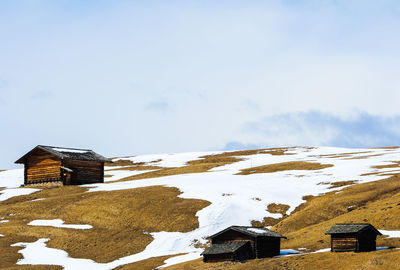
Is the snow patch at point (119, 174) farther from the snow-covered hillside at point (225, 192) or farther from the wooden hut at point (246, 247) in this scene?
the wooden hut at point (246, 247)

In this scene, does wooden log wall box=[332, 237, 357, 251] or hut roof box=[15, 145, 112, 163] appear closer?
wooden log wall box=[332, 237, 357, 251]

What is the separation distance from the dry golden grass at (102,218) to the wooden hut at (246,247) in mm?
11056

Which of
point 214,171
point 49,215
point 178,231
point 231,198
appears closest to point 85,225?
point 49,215

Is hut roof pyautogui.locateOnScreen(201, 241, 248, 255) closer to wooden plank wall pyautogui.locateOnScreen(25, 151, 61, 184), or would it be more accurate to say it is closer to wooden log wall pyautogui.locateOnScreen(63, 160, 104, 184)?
wooden log wall pyautogui.locateOnScreen(63, 160, 104, 184)

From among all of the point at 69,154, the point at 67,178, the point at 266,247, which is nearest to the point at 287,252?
the point at 266,247

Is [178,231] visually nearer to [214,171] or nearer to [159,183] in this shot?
[159,183]

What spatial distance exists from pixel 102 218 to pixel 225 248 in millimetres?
22171

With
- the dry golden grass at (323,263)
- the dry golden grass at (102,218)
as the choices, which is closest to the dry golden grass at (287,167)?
the dry golden grass at (102,218)

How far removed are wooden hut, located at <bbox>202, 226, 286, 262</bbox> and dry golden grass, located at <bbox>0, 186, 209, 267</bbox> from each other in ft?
36.3

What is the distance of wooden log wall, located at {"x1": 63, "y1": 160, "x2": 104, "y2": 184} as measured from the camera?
9450 cm

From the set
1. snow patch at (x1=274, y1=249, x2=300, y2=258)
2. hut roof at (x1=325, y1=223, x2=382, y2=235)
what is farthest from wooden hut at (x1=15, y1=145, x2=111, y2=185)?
hut roof at (x1=325, y1=223, x2=382, y2=235)

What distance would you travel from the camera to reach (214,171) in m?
103

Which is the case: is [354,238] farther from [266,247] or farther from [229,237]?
[229,237]

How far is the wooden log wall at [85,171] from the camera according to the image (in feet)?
310
